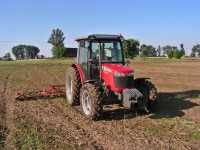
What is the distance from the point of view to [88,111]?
35.9 feet

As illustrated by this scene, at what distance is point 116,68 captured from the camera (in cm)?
1094

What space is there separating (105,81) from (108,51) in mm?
955

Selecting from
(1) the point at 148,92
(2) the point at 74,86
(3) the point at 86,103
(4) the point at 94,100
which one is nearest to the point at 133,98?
(1) the point at 148,92

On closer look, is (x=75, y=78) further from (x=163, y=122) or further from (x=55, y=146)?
(x=55, y=146)

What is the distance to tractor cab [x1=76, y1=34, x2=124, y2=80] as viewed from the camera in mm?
11602

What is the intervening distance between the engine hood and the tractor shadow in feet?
3.93

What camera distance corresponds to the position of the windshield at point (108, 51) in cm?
1164

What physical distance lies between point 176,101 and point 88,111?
3.89 metres

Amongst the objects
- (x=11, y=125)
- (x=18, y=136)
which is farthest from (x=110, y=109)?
(x=18, y=136)

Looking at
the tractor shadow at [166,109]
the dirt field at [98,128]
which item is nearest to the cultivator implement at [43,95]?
the dirt field at [98,128]

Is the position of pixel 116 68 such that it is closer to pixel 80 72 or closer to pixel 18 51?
pixel 80 72

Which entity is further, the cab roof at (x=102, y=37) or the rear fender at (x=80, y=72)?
the rear fender at (x=80, y=72)

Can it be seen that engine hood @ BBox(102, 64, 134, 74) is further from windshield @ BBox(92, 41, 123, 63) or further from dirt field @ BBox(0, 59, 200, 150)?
dirt field @ BBox(0, 59, 200, 150)

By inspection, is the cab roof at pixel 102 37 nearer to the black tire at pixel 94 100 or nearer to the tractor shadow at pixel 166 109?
the black tire at pixel 94 100
